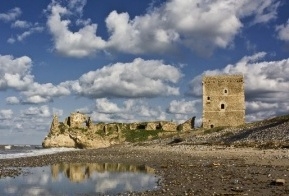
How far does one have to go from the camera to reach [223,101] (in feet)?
262

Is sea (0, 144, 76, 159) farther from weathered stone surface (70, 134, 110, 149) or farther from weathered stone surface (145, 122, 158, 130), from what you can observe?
weathered stone surface (145, 122, 158, 130)

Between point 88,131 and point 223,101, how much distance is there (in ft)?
108

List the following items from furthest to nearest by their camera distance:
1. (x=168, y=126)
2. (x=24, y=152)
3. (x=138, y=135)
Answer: (x=168, y=126), (x=138, y=135), (x=24, y=152)

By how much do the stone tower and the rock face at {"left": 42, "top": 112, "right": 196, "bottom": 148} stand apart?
12610 millimetres

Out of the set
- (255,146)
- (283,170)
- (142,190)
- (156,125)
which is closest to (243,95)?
(156,125)

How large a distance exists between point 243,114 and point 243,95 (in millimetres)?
3819

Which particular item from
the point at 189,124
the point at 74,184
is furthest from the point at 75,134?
the point at 74,184

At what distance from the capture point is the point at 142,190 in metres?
16.5

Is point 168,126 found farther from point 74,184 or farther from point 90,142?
point 74,184

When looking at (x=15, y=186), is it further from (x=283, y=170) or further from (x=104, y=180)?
(x=283, y=170)

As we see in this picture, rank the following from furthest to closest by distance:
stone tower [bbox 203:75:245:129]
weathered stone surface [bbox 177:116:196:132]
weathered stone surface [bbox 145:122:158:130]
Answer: weathered stone surface [bbox 145:122:158:130], weathered stone surface [bbox 177:116:196:132], stone tower [bbox 203:75:245:129]

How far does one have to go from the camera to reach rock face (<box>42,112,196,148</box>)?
9175cm

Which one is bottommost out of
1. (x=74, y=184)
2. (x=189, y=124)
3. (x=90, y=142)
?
(x=74, y=184)

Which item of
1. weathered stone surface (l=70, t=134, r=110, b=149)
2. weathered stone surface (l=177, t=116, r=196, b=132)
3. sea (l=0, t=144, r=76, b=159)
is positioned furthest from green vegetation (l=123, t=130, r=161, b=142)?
sea (l=0, t=144, r=76, b=159)
